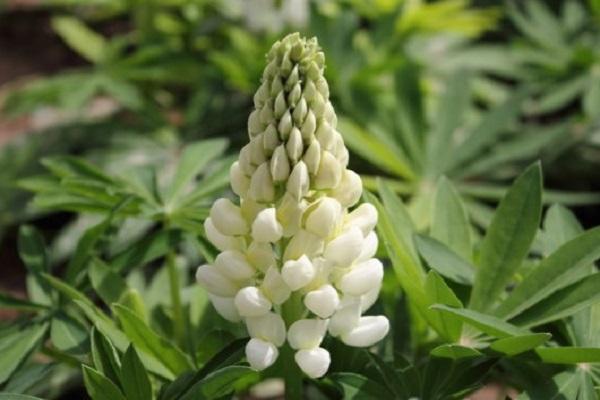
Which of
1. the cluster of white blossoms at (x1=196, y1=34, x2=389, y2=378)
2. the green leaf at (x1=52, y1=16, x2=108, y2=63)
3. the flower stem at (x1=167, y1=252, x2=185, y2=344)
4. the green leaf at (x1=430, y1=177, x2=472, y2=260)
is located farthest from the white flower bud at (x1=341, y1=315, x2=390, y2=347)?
the green leaf at (x1=52, y1=16, x2=108, y2=63)

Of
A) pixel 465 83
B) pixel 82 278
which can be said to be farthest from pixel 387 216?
pixel 465 83

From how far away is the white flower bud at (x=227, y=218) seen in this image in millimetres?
1181

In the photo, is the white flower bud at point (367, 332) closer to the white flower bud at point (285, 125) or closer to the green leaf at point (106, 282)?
the white flower bud at point (285, 125)

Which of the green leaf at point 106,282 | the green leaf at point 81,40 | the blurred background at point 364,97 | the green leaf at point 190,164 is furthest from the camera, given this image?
the green leaf at point 81,40

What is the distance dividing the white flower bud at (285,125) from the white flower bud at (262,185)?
0.04 m

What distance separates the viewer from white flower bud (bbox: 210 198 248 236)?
1181mm

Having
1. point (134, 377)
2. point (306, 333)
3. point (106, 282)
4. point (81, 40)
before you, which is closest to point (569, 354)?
point (306, 333)

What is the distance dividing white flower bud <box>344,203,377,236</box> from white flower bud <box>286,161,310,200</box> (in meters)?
0.08

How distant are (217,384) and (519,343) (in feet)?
1.29

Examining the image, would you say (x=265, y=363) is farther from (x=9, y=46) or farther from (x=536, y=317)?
(x=9, y=46)

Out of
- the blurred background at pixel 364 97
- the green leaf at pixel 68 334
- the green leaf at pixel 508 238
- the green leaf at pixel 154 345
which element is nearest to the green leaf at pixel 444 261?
the green leaf at pixel 508 238

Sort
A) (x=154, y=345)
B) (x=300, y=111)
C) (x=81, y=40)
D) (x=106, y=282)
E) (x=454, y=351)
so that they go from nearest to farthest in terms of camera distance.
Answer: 1. (x=300, y=111)
2. (x=454, y=351)
3. (x=154, y=345)
4. (x=106, y=282)
5. (x=81, y=40)

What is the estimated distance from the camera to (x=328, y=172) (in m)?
1.17

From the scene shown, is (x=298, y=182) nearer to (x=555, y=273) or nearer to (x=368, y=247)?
(x=368, y=247)
